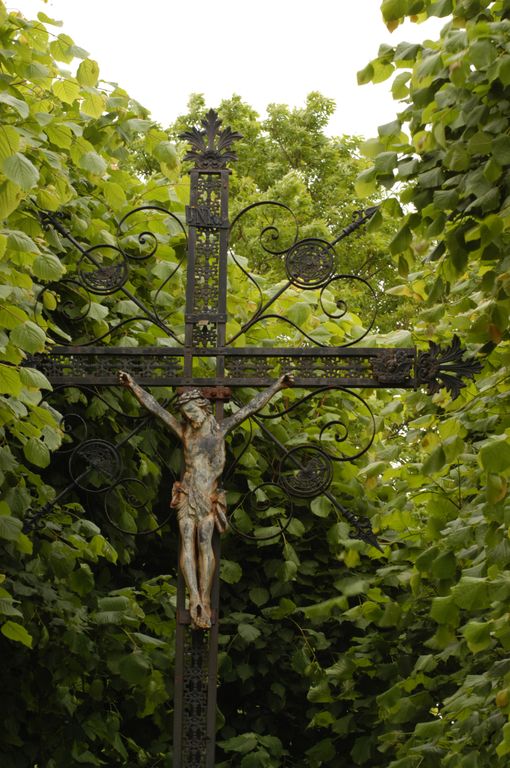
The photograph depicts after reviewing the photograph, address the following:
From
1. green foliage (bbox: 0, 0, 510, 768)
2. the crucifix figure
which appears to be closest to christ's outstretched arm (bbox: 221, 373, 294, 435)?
the crucifix figure

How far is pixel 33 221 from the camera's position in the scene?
735cm

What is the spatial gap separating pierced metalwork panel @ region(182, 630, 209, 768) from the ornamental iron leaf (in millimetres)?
1513

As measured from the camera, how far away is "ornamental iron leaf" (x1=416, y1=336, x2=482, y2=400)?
6.96 metres

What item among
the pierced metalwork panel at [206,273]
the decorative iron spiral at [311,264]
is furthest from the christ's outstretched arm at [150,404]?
the decorative iron spiral at [311,264]

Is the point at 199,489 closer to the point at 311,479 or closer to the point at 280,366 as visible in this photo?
the point at 311,479

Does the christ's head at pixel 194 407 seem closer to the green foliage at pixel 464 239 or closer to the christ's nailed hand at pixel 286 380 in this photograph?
the christ's nailed hand at pixel 286 380

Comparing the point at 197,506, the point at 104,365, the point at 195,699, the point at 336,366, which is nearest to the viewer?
the point at 195,699

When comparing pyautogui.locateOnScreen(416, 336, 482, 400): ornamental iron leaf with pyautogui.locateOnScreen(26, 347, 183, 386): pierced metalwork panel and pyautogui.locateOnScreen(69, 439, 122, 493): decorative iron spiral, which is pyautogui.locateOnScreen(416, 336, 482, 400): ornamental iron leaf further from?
pyautogui.locateOnScreen(69, 439, 122, 493): decorative iron spiral

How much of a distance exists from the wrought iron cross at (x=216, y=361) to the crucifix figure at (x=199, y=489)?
7 cm

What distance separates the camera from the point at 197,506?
6.88m

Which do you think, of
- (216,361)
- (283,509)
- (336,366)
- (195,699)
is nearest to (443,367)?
(336,366)

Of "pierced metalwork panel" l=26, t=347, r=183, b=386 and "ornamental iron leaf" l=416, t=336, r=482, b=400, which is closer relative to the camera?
"ornamental iron leaf" l=416, t=336, r=482, b=400

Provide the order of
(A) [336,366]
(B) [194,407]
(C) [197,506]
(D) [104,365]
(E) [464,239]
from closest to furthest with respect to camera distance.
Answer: (E) [464,239], (C) [197,506], (B) [194,407], (A) [336,366], (D) [104,365]

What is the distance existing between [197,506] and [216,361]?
78 cm
